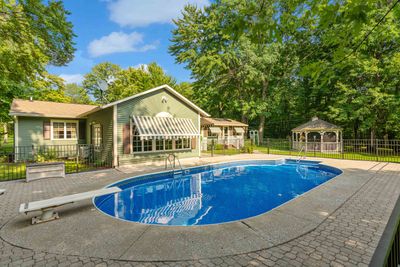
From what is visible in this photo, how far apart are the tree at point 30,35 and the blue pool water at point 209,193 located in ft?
27.4

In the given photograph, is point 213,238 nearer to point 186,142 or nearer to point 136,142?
point 136,142

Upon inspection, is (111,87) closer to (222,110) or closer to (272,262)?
(222,110)

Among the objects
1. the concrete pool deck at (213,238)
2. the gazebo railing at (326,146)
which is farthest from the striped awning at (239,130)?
the concrete pool deck at (213,238)

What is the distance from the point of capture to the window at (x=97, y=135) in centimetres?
1647

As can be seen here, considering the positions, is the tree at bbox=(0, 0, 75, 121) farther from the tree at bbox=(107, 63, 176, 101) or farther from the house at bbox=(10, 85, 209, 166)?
the tree at bbox=(107, 63, 176, 101)

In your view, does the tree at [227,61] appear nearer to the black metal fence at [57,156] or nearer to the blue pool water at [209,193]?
the blue pool water at [209,193]

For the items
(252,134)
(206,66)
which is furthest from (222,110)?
(206,66)

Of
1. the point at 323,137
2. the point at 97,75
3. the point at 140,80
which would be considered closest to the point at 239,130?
the point at 323,137

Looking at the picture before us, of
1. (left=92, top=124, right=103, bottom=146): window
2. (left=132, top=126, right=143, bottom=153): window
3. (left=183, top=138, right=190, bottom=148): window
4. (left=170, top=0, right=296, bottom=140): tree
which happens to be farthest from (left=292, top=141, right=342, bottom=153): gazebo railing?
(left=92, top=124, right=103, bottom=146): window

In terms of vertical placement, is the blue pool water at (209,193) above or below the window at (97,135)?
below

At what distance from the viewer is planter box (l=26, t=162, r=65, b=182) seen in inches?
395

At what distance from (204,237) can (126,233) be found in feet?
6.30

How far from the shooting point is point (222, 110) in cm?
4172

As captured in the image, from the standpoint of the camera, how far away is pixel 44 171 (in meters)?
10.5
